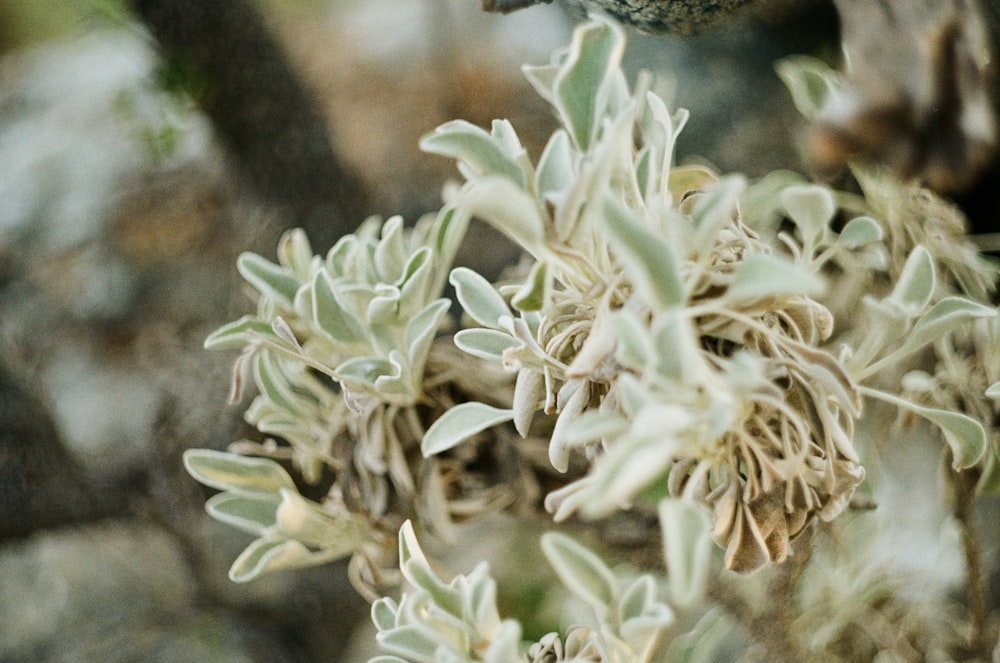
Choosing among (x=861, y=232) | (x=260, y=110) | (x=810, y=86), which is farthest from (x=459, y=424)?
(x=260, y=110)

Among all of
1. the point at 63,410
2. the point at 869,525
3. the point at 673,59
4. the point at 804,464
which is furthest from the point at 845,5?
the point at 63,410

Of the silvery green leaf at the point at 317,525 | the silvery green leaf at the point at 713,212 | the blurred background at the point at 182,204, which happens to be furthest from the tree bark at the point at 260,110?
the silvery green leaf at the point at 713,212

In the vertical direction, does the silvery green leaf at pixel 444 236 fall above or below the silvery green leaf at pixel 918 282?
above

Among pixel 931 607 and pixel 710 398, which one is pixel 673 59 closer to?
pixel 710 398

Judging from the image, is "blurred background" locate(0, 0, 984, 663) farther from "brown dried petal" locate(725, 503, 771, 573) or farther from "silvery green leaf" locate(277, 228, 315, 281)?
"brown dried petal" locate(725, 503, 771, 573)

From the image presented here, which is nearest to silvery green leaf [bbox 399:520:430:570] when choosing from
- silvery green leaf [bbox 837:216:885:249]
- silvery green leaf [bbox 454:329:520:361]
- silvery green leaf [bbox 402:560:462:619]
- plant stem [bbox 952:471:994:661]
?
silvery green leaf [bbox 402:560:462:619]

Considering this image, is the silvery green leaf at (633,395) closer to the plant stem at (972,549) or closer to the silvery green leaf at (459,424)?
the silvery green leaf at (459,424)

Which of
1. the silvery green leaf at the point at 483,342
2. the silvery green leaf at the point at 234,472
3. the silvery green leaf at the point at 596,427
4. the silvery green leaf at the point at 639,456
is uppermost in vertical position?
the silvery green leaf at the point at 639,456
